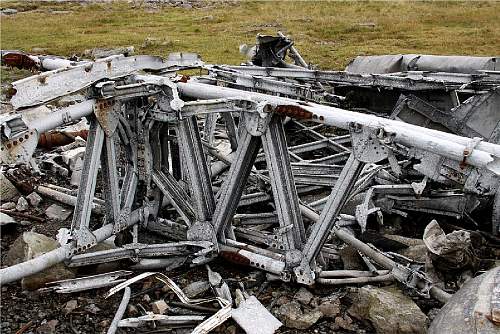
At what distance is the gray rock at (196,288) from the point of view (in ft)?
15.1

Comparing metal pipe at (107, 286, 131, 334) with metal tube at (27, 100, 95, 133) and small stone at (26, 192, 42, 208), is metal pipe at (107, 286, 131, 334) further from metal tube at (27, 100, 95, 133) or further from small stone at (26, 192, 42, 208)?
small stone at (26, 192, 42, 208)

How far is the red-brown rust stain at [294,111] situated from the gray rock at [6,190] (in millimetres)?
4352

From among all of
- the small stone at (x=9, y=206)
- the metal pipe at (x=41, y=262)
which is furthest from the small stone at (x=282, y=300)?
the small stone at (x=9, y=206)

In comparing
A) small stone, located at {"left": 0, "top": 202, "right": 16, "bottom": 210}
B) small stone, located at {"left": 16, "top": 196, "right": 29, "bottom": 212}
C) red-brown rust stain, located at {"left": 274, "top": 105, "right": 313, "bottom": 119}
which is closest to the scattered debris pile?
red-brown rust stain, located at {"left": 274, "top": 105, "right": 313, "bottom": 119}

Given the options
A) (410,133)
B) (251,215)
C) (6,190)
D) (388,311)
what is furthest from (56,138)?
(410,133)

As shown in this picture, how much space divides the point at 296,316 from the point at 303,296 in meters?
0.29

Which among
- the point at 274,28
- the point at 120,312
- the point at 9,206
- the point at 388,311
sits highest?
the point at 388,311

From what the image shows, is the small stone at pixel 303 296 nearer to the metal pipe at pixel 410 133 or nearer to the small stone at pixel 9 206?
the metal pipe at pixel 410 133

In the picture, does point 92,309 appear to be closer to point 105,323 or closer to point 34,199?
point 105,323

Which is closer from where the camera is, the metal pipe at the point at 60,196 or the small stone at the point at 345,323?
the small stone at the point at 345,323

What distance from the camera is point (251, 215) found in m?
5.49

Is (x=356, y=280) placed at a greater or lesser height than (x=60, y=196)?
greater

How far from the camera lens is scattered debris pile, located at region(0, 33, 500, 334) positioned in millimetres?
3701

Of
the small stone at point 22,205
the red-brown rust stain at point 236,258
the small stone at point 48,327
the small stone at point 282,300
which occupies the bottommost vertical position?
the small stone at point 22,205
